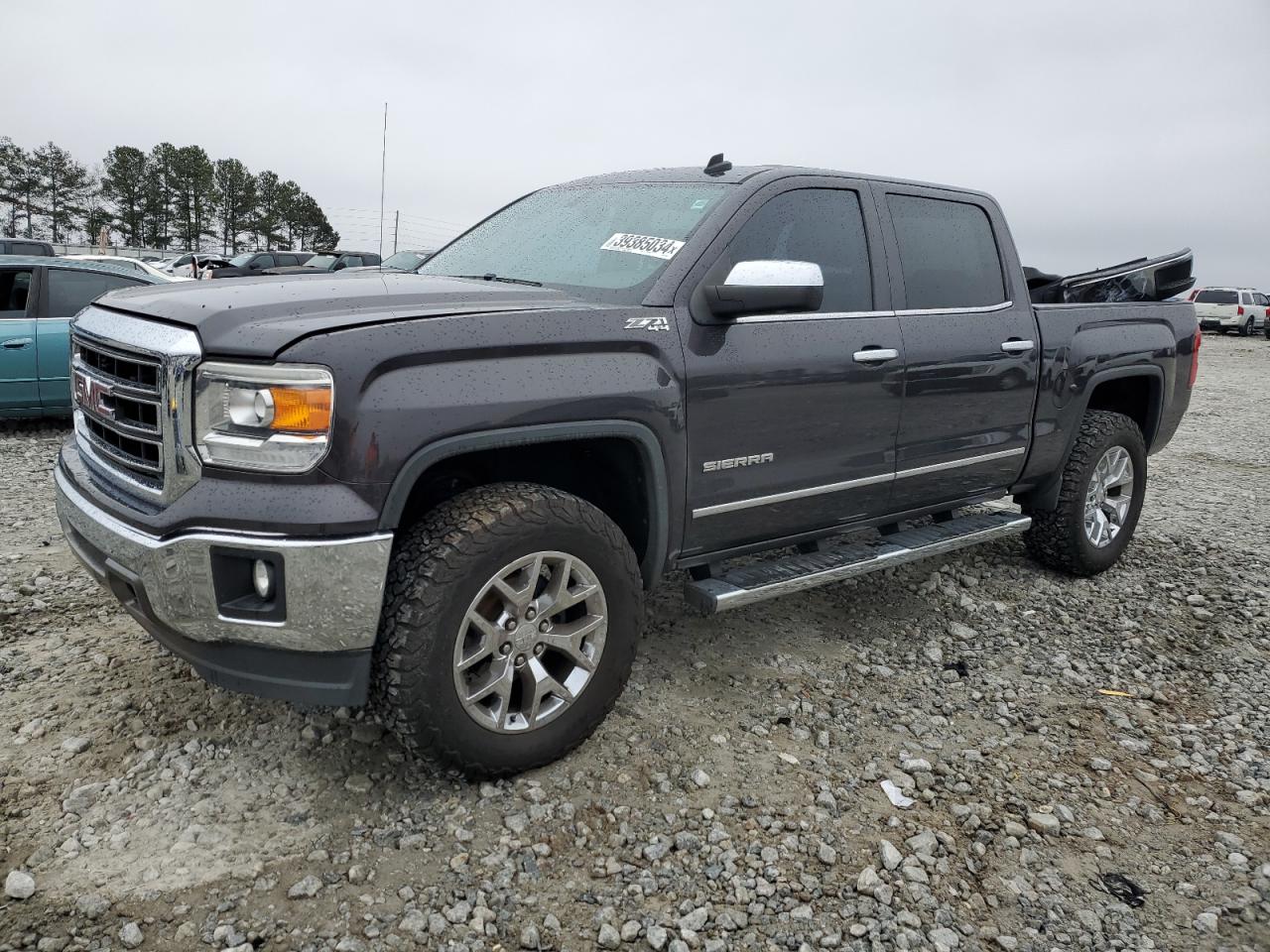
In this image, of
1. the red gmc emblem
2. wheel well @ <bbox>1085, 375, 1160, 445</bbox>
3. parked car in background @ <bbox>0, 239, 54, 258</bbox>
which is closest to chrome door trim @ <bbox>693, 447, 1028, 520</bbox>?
wheel well @ <bbox>1085, 375, 1160, 445</bbox>

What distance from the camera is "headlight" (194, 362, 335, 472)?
238 cm

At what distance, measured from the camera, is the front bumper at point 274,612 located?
7.89 feet

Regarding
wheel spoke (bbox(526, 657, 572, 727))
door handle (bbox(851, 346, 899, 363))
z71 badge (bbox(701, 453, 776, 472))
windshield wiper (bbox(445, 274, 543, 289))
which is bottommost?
wheel spoke (bbox(526, 657, 572, 727))

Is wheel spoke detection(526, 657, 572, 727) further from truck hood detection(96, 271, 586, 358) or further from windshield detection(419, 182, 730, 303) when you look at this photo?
windshield detection(419, 182, 730, 303)

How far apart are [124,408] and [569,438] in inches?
50.1

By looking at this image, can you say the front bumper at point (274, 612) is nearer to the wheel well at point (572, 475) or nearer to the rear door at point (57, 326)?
the wheel well at point (572, 475)

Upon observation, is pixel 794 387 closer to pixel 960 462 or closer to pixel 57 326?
pixel 960 462

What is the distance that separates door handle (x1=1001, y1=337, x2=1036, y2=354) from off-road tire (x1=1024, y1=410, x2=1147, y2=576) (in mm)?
786

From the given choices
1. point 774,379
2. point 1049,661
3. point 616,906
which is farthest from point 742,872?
point 1049,661

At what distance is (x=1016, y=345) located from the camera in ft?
13.9

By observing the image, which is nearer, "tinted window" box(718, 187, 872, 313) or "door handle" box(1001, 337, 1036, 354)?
"tinted window" box(718, 187, 872, 313)

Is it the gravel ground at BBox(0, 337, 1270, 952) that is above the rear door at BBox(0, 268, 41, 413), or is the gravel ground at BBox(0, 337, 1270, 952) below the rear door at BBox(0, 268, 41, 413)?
below

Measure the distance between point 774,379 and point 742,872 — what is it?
1570 mm

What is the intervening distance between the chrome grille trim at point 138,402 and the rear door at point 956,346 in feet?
8.40
